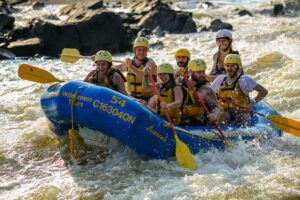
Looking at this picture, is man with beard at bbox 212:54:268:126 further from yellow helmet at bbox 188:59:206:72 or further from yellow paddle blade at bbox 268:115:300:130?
yellow helmet at bbox 188:59:206:72

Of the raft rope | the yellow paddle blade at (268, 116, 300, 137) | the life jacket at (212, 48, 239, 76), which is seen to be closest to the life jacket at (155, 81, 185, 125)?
the raft rope

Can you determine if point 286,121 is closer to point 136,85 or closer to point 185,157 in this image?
point 185,157

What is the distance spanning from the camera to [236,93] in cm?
721

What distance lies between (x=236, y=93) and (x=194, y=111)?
773mm

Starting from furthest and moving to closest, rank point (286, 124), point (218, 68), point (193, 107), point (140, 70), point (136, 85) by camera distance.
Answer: point (218, 68)
point (136, 85)
point (140, 70)
point (286, 124)
point (193, 107)

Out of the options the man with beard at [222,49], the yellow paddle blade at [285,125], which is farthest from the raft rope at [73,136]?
the man with beard at [222,49]

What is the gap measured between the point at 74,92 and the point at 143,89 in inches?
49.0

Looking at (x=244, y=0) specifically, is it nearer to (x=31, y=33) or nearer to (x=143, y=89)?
(x=31, y=33)

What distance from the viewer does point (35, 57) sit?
50.9 ft

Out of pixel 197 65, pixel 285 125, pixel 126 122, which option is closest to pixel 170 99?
pixel 197 65

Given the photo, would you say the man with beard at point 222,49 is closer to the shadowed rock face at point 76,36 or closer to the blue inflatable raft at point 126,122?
the blue inflatable raft at point 126,122

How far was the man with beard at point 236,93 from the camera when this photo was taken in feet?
23.4

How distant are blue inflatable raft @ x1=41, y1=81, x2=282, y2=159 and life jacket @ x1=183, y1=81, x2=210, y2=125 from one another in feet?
0.69

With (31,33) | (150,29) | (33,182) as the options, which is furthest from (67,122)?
(150,29)
